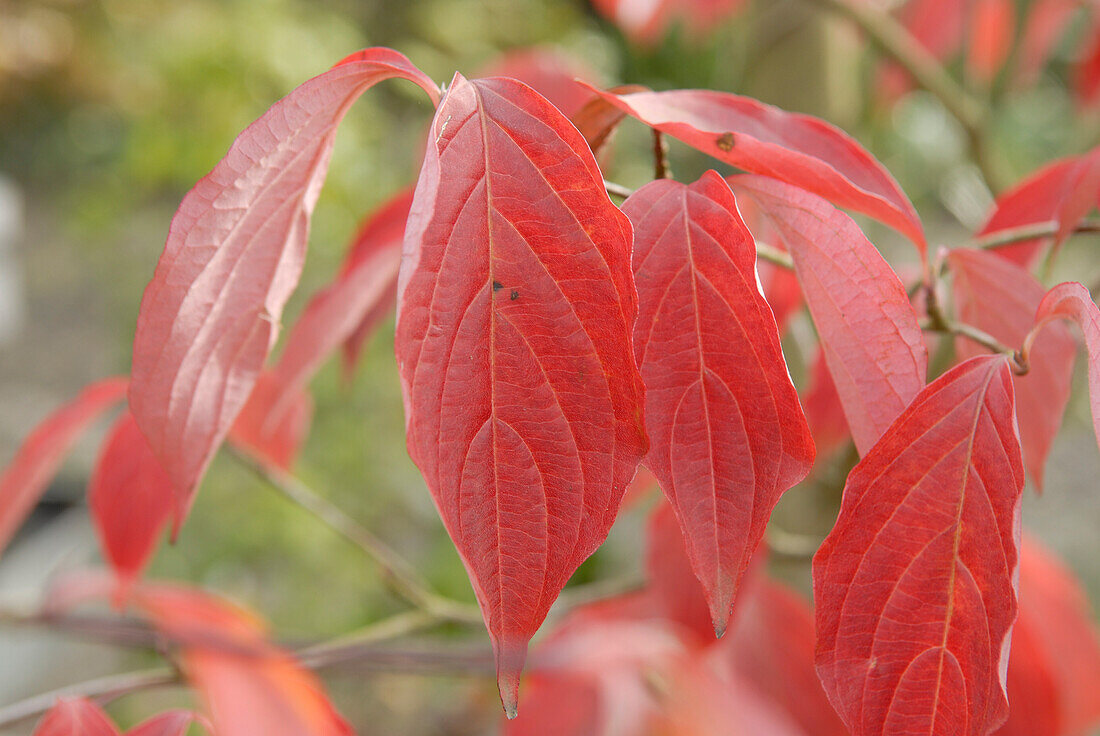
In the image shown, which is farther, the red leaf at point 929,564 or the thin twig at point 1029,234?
the thin twig at point 1029,234

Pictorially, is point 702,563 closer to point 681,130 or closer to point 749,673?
point 681,130

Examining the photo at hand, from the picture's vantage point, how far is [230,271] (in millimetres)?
250

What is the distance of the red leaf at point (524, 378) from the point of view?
19cm

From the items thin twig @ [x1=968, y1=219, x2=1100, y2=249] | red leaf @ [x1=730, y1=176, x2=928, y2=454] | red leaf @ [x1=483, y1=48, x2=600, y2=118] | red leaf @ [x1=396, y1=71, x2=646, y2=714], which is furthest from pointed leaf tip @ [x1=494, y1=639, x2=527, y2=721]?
red leaf @ [x1=483, y1=48, x2=600, y2=118]

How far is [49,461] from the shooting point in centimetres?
44

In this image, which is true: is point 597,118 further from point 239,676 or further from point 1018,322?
point 239,676

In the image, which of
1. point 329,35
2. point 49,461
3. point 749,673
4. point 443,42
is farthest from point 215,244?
point 443,42

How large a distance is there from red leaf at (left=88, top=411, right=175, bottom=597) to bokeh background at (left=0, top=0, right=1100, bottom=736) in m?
0.57

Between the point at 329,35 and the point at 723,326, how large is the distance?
6.24 ft

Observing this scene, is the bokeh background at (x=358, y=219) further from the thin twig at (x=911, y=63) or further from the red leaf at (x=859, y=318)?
the red leaf at (x=859, y=318)

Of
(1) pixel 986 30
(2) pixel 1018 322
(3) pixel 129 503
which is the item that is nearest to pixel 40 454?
(3) pixel 129 503

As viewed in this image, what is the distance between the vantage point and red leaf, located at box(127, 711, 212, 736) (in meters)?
0.30

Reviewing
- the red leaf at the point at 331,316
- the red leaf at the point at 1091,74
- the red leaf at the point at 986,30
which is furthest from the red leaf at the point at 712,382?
the red leaf at the point at 986,30

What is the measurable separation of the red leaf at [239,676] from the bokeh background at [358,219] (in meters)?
0.52
